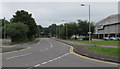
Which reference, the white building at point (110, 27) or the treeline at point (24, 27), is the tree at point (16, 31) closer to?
the treeline at point (24, 27)

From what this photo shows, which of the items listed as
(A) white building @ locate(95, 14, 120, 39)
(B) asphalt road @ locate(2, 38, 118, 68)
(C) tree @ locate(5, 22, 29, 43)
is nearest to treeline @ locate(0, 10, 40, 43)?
(C) tree @ locate(5, 22, 29, 43)

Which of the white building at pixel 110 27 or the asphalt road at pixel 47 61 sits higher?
the white building at pixel 110 27

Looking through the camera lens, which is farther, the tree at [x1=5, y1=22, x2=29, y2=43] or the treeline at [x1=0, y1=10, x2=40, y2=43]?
the treeline at [x1=0, y1=10, x2=40, y2=43]

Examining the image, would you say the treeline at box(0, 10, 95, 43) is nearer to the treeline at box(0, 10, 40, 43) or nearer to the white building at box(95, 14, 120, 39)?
the treeline at box(0, 10, 40, 43)

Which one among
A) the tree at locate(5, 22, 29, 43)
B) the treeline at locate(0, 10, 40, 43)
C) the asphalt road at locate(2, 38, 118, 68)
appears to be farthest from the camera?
the treeline at locate(0, 10, 40, 43)

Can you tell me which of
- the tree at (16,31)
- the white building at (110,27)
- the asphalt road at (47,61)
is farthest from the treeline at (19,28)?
the white building at (110,27)

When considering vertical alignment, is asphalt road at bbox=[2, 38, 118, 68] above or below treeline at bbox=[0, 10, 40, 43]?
below

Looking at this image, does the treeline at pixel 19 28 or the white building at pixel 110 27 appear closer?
the treeline at pixel 19 28

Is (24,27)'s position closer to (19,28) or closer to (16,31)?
(19,28)

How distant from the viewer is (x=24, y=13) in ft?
207

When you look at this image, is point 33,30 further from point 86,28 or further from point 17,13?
point 86,28

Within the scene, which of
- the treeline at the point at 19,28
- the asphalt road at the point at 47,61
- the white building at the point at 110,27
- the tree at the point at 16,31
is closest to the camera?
the asphalt road at the point at 47,61

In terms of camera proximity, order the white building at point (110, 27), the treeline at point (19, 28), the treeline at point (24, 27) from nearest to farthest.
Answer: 1. the treeline at point (19, 28)
2. the treeline at point (24, 27)
3. the white building at point (110, 27)

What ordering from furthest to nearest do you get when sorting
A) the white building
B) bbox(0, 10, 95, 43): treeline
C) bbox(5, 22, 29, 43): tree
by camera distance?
the white building, bbox(0, 10, 95, 43): treeline, bbox(5, 22, 29, 43): tree
